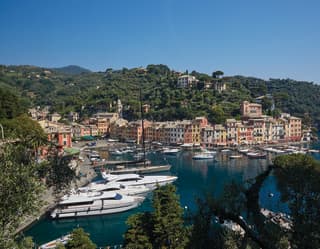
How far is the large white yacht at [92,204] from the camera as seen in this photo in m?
16.4

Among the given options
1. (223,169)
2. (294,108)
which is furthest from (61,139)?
(294,108)

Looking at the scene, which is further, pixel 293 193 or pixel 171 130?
pixel 171 130

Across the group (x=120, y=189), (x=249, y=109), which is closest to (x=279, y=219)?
(x=120, y=189)

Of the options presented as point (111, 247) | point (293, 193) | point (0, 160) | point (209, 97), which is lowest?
point (111, 247)

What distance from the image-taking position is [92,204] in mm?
17031

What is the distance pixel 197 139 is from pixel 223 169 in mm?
15493

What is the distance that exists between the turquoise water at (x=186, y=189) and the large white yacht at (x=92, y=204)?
29 cm

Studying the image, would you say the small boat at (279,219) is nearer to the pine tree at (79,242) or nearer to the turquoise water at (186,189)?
the turquoise water at (186,189)

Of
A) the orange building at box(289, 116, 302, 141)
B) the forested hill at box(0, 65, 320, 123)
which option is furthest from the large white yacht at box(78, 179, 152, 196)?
the orange building at box(289, 116, 302, 141)

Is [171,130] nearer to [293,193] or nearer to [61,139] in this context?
[61,139]

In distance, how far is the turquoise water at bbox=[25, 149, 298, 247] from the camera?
1420cm

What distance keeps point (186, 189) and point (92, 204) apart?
7467mm

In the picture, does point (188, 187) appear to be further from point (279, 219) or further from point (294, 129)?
point (294, 129)

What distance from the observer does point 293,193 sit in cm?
688
